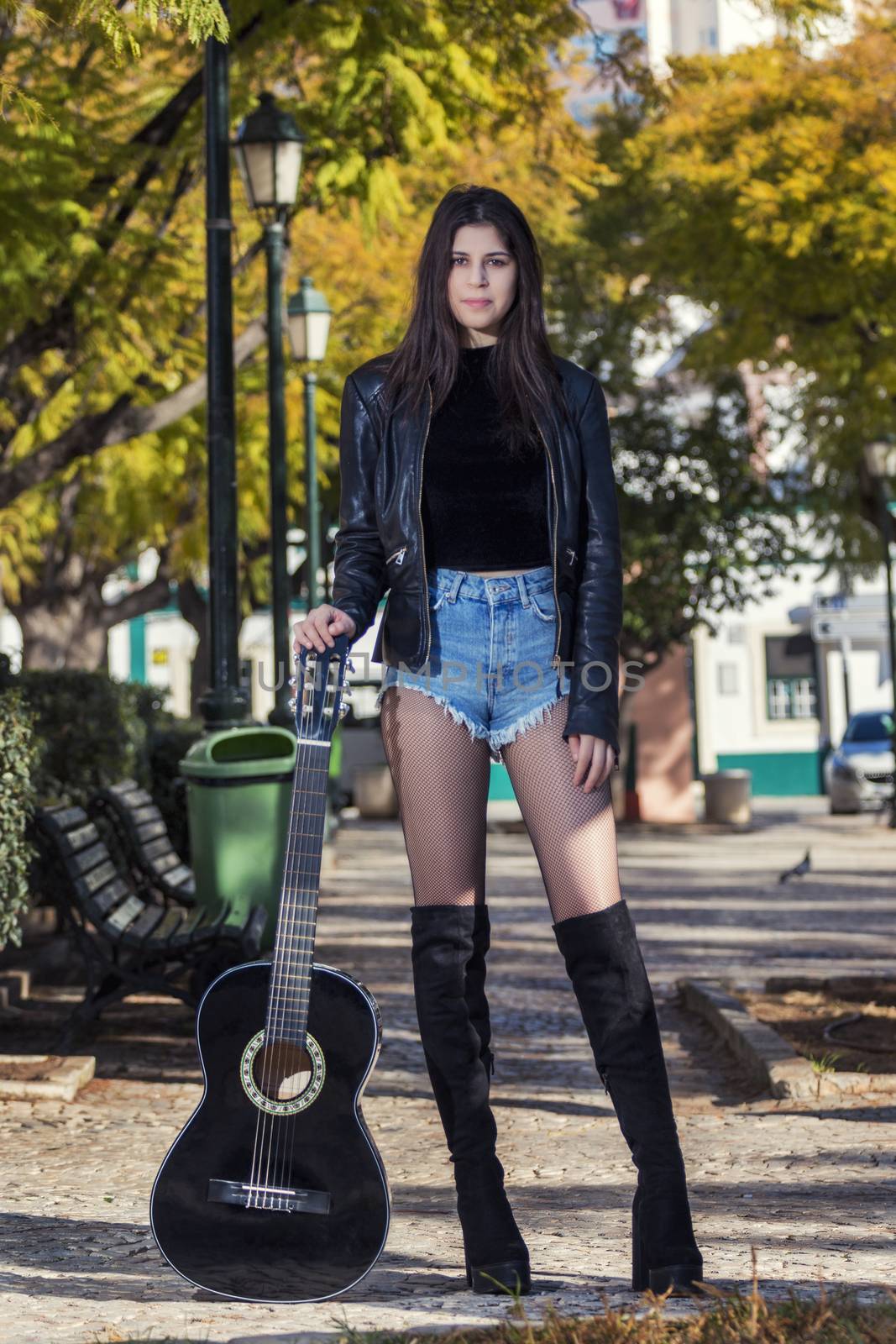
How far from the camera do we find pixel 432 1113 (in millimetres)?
6168

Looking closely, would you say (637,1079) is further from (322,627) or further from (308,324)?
(308,324)

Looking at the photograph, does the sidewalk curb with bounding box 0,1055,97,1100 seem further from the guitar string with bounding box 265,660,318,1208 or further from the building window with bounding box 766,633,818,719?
the building window with bounding box 766,633,818,719

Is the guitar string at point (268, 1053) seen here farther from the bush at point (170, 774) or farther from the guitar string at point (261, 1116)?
the bush at point (170, 774)

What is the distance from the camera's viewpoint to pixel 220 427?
8969 mm

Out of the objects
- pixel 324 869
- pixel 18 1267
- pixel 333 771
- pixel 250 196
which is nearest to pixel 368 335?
pixel 333 771

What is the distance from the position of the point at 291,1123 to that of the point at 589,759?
2.86 feet

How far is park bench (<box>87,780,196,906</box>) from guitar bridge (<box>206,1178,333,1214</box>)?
5099mm

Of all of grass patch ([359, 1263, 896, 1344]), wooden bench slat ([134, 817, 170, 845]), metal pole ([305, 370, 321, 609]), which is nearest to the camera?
grass patch ([359, 1263, 896, 1344])

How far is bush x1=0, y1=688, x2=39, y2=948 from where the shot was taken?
6797mm

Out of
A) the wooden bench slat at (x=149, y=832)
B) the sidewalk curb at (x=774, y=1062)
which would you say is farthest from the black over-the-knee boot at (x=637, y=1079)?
the wooden bench slat at (x=149, y=832)

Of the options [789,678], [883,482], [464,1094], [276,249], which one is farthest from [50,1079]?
[789,678]

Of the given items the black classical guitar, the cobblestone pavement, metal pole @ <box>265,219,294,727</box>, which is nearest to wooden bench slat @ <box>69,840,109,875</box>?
the cobblestone pavement

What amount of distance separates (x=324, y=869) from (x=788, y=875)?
4232mm

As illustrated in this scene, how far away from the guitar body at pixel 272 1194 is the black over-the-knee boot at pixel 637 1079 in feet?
1.51
